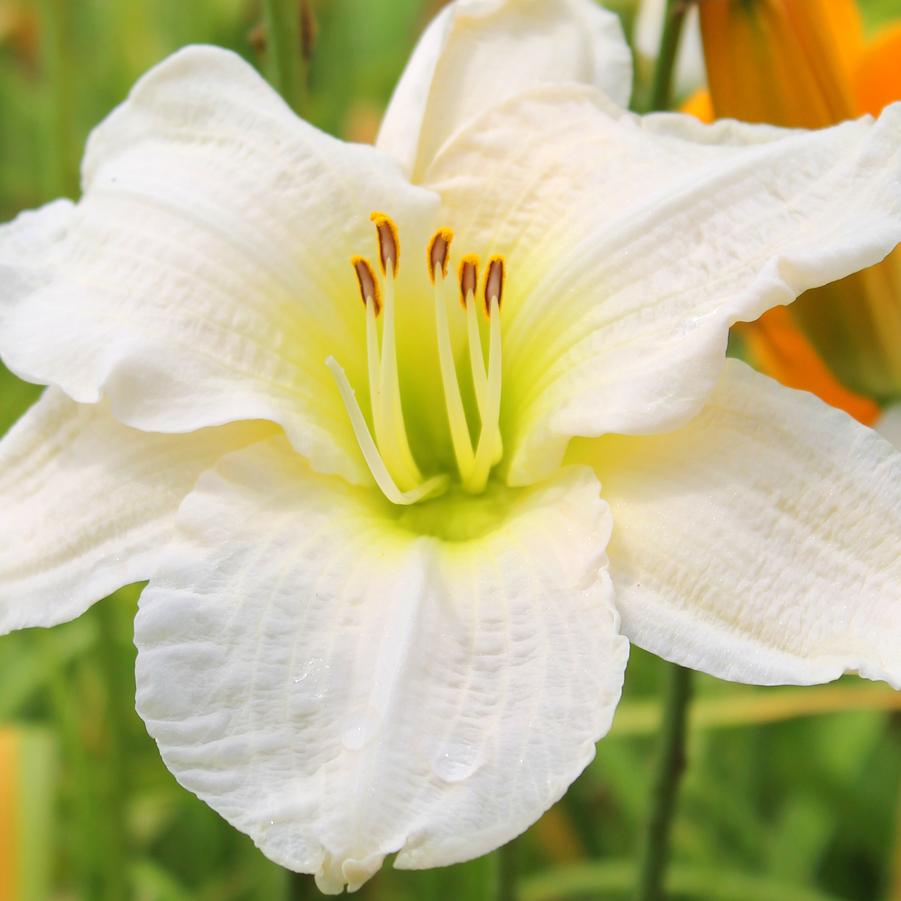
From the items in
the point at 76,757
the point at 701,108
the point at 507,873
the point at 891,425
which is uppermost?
the point at 701,108

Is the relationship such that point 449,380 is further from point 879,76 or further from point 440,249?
point 879,76

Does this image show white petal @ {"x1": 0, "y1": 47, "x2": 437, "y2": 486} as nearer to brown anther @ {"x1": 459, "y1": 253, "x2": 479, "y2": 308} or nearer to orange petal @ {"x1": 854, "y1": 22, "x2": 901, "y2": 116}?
brown anther @ {"x1": 459, "y1": 253, "x2": 479, "y2": 308}

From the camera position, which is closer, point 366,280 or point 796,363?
point 366,280

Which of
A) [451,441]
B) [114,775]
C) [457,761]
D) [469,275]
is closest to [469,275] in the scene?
[469,275]

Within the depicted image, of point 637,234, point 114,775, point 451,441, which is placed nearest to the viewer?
point 637,234

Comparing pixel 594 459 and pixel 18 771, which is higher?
pixel 594 459

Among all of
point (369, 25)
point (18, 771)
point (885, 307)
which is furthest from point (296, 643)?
point (369, 25)

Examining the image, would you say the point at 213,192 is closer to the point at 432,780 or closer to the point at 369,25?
the point at 432,780
